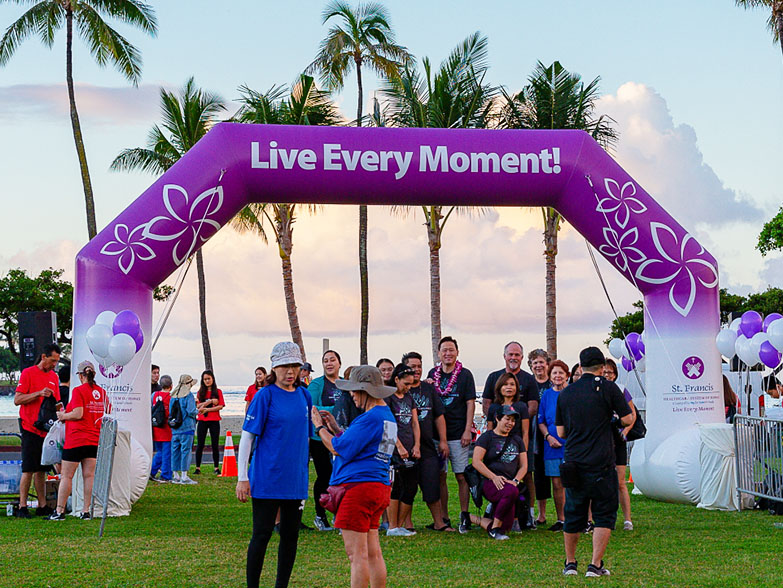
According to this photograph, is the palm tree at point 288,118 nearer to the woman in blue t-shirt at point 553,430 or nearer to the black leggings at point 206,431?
the black leggings at point 206,431

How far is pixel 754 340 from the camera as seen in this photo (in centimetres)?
1134

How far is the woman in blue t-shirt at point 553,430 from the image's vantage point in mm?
10164

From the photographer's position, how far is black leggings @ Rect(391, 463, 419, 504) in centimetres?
975

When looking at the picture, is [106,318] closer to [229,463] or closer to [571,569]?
[571,569]

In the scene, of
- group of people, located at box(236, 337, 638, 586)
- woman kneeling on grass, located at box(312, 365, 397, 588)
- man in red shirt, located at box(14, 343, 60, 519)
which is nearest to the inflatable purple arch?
man in red shirt, located at box(14, 343, 60, 519)

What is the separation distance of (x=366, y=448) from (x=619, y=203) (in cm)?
690

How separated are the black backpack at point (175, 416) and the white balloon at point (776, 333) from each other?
8.54 meters

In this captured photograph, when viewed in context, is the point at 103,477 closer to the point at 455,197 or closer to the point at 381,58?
the point at 455,197

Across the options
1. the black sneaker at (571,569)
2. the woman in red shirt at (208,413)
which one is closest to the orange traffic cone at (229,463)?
the woman in red shirt at (208,413)

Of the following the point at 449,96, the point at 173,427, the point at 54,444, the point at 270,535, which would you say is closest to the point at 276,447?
the point at 270,535

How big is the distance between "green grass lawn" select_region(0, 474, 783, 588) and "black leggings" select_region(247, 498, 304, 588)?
895 millimetres

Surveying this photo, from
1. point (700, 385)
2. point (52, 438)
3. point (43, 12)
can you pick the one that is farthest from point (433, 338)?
point (52, 438)

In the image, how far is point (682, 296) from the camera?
12.3 meters

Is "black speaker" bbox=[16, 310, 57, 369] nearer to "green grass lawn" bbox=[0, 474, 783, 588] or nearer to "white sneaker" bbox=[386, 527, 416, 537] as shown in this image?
"green grass lawn" bbox=[0, 474, 783, 588]
